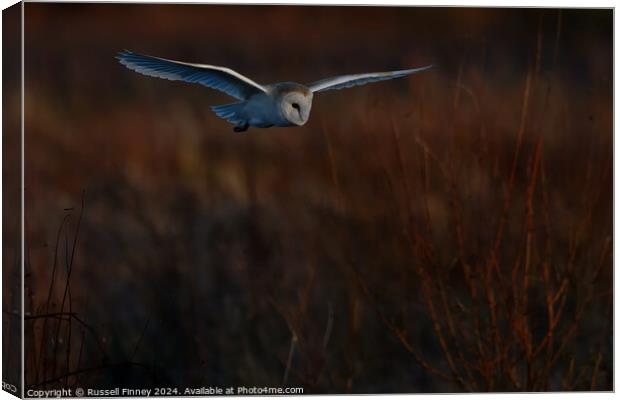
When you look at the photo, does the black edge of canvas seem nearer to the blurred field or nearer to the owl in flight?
the blurred field

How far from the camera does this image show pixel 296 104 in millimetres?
6746

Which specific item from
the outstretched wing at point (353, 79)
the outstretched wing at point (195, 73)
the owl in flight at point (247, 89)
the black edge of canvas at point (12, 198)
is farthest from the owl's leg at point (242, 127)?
the black edge of canvas at point (12, 198)

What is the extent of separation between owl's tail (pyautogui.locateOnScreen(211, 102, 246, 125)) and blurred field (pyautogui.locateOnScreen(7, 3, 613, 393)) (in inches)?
1.5

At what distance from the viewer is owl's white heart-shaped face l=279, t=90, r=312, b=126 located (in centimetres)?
672

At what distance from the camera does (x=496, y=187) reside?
6.89 metres

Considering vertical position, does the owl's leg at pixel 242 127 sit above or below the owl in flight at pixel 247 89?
below

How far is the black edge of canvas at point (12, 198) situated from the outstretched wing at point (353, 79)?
1.32m

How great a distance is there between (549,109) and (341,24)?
1.05m

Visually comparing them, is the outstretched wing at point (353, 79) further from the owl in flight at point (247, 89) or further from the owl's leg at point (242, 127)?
the owl's leg at point (242, 127)

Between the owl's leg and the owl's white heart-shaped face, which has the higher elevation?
the owl's white heart-shaped face

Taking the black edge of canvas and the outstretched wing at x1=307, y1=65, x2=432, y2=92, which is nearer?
the black edge of canvas

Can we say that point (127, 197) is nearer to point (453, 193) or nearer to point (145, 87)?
point (145, 87)

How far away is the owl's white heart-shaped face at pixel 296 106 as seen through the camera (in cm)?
672

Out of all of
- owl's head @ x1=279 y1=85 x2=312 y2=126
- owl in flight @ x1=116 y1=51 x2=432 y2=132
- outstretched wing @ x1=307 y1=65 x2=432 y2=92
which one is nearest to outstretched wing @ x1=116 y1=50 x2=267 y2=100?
owl in flight @ x1=116 y1=51 x2=432 y2=132
